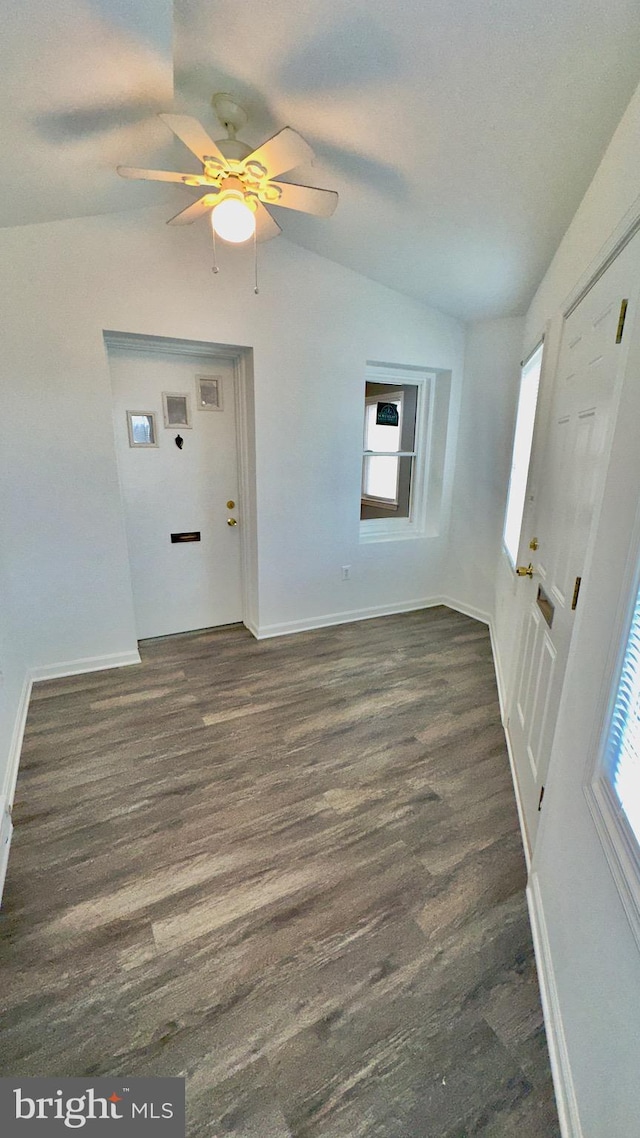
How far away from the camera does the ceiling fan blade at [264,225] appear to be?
1.97m

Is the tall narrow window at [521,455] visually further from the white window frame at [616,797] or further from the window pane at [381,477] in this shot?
the white window frame at [616,797]

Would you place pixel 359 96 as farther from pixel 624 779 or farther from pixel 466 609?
pixel 466 609

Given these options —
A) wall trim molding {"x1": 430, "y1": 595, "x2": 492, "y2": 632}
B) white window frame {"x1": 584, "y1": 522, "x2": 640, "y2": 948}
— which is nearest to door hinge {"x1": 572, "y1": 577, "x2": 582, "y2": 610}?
white window frame {"x1": 584, "y1": 522, "x2": 640, "y2": 948}

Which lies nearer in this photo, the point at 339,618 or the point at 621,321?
the point at 621,321

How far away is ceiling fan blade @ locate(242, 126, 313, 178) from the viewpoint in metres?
1.53

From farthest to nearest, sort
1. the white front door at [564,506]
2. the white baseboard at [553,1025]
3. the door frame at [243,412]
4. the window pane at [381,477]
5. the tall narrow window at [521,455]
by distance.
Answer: the window pane at [381,477] < the door frame at [243,412] < the tall narrow window at [521,455] < the white front door at [564,506] < the white baseboard at [553,1025]

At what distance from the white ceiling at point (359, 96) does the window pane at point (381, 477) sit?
6.94ft

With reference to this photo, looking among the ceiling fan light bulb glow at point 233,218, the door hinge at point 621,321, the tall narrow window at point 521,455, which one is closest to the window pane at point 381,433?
the tall narrow window at point 521,455

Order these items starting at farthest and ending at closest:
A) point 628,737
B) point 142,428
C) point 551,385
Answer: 1. point 142,428
2. point 551,385
3. point 628,737

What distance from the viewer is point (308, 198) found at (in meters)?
1.86

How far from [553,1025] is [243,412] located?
133 inches

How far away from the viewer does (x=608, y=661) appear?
106cm

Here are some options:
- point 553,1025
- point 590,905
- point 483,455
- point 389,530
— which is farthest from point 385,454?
point 553,1025

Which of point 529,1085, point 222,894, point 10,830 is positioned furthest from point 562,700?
point 10,830
